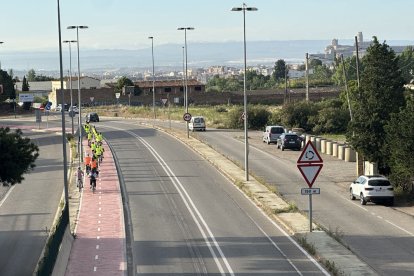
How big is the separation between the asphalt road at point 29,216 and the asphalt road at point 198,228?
10.8 ft

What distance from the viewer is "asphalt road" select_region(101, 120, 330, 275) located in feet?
74.0

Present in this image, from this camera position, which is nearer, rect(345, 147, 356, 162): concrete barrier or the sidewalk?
the sidewalk

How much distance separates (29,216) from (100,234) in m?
7.59

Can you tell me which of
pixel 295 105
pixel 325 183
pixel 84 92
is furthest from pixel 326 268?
pixel 84 92

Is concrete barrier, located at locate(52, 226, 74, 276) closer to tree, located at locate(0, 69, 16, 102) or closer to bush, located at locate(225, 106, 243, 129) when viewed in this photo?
bush, located at locate(225, 106, 243, 129)

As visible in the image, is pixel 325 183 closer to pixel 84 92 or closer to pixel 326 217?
pixel 326 217

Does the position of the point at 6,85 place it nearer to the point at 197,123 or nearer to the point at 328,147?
the point at 197,123

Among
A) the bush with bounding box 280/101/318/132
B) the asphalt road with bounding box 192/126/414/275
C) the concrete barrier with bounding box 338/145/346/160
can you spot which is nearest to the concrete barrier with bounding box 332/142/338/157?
the asphalt road with bounding box 192/126/414/275

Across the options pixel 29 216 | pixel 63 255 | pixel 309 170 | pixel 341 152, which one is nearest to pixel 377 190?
pixel 309 170

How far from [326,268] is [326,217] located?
10.1m

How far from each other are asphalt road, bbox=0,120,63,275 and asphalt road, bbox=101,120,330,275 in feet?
10.8

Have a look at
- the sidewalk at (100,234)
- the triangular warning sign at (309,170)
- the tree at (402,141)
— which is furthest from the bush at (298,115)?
the triangular warning sign at (309,170)

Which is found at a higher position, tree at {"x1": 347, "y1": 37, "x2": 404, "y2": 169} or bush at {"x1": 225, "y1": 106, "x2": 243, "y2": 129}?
tree at {"x1": 347, "y1": 37, "x2": 404, "y2": 169}

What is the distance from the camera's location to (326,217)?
31.7 meters
